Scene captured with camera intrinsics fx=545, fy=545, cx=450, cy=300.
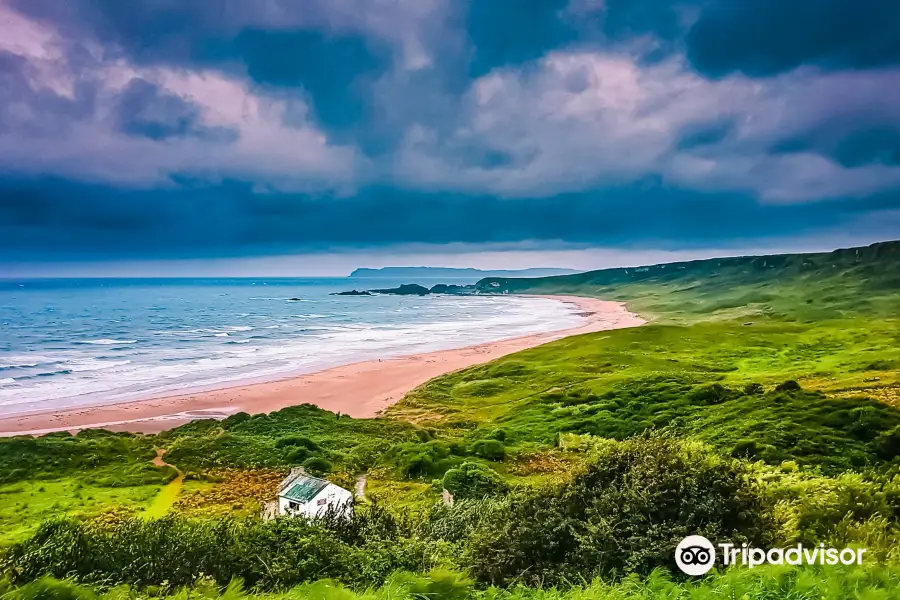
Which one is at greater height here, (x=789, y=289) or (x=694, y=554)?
(x=694, y=554)

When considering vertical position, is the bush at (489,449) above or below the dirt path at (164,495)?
above

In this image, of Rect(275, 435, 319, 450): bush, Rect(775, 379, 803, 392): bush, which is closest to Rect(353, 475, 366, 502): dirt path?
Rect(275, 435, 319, 450): bush

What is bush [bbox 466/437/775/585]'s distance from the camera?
8.26 metres

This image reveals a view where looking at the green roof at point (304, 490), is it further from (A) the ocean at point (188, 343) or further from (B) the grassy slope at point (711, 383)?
(A) the ocean at point (188, 343)

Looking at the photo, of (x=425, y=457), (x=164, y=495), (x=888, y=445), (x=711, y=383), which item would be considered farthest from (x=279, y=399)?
(x=888, y=445)

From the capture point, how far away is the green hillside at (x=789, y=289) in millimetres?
97875

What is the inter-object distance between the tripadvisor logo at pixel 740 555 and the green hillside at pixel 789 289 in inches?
3670

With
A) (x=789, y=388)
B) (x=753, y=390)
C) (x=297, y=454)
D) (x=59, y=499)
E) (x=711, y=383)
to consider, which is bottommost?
(x=59, y=499)

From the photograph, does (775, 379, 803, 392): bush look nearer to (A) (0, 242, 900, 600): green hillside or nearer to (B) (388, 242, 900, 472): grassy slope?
(A) (0, 242, 900, 600): green hillside

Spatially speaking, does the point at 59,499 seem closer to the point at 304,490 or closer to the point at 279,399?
the point at 304,490

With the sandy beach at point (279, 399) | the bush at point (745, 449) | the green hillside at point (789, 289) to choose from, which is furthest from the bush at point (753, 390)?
the green hillside at point (789, 289)

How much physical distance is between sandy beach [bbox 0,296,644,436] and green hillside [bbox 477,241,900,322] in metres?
66.5

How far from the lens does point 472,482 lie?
22594 millimetres

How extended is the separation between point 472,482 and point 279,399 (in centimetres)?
2840
